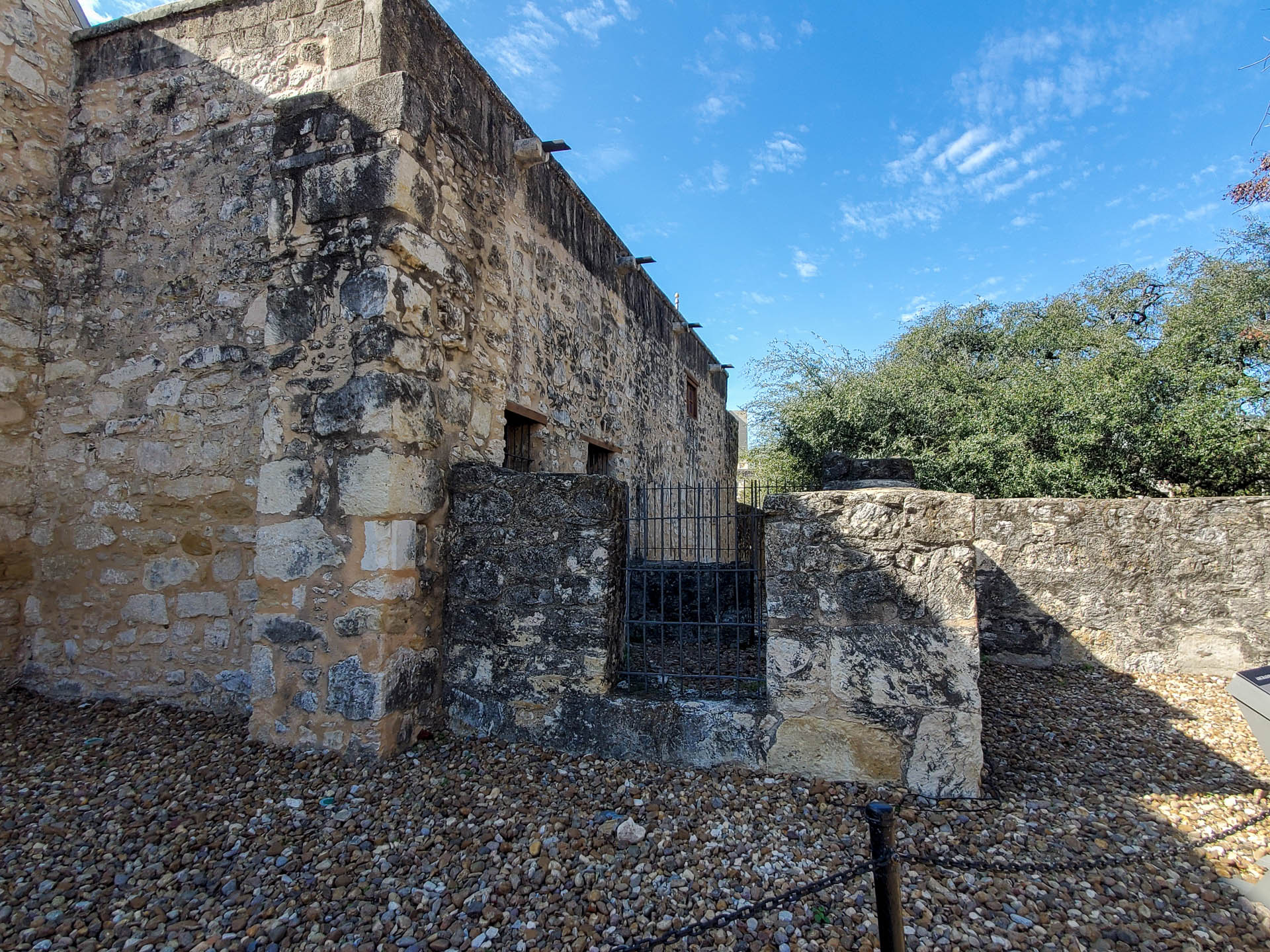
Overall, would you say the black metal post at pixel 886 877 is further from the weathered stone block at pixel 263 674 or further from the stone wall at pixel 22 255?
the stone wall at pixel 22 255

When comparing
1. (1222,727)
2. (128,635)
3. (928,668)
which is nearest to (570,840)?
(928,668)

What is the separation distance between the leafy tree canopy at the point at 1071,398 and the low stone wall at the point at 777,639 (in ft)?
18.3

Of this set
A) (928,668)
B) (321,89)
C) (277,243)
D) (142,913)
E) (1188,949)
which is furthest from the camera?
(321,89)

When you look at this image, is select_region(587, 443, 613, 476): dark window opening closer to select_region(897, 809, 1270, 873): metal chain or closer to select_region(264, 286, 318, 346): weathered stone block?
select_region(264, 286, 318, 346): weathered stone block

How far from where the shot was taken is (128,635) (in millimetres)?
3854

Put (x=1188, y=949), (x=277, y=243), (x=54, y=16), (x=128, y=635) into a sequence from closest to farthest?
(x=1188, y=949) → (x=277, y=243) → (x=128, y=635) → (x=54, y=16)

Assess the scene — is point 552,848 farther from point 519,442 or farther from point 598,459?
point 598,459

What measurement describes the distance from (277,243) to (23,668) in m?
3.23

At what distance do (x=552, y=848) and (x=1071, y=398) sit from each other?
7.67 meters

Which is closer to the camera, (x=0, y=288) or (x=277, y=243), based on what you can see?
(x=277, y=243)

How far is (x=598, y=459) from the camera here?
22.7ft

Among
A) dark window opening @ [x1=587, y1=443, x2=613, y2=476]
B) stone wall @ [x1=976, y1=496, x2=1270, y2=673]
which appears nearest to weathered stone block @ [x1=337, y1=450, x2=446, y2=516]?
dark window opening @ [x1=587, y1=443, x2=613, y2=476]

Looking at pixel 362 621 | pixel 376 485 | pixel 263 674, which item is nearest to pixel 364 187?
pixel 376 485

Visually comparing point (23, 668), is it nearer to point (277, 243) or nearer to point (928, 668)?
point (277, 243)
